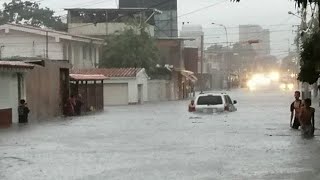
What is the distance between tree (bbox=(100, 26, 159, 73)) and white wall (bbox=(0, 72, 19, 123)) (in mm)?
36260

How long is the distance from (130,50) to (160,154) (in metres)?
52.5

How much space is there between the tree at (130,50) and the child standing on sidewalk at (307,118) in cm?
4693

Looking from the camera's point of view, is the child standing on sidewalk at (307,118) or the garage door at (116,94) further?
the garage door at (116,94)

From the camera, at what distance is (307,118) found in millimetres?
20031

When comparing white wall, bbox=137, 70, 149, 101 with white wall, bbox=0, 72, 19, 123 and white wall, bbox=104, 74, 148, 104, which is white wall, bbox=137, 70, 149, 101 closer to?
white wall, bbox=104, 74, 148, 104

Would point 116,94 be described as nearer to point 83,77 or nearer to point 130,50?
point 130,50

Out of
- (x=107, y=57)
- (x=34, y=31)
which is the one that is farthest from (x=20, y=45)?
(x=107, y=57)

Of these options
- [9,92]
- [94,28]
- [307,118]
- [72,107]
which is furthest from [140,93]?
[307,118]

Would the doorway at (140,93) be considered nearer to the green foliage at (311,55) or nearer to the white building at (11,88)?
the white building at (11,88)

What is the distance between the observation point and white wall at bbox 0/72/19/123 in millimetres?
28859

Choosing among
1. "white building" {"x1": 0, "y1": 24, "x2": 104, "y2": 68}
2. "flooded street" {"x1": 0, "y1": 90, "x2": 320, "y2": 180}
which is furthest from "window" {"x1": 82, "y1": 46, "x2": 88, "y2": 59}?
"flooded street" {"x1": 0, "y1": 90, "x2": 320, "y2": 180}

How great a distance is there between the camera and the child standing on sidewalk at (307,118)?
1981cm

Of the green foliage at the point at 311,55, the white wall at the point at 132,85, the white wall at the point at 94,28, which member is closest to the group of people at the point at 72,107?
the green foliage at the point at 311,55

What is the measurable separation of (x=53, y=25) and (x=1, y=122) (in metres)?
63.2
